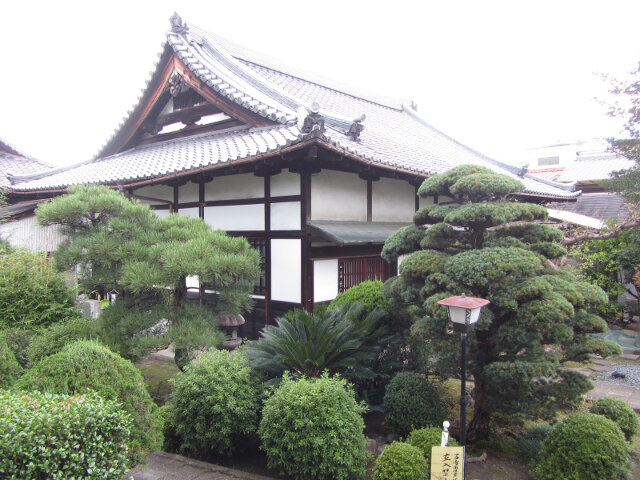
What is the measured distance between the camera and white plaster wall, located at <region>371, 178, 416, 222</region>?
10.6 m

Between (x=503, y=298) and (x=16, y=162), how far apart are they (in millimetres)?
22034

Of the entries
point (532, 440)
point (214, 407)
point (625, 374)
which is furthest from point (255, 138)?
point (625, 374)

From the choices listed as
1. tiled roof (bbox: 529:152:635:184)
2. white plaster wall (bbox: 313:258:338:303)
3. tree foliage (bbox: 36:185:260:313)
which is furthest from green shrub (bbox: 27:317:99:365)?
tiled roof (bbox: 529:152:635:184)

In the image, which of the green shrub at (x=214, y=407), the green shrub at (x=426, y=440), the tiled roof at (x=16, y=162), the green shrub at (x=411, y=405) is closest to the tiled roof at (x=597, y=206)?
the green shrub at (x=411, y=405)

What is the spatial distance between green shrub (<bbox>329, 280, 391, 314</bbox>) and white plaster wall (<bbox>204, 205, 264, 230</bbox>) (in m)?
2.90

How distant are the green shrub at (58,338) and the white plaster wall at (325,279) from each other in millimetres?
4061

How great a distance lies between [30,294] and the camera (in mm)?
7391

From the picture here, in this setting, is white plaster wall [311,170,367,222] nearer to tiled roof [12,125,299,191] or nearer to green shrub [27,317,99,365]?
tiled roof [12,125,299,191]

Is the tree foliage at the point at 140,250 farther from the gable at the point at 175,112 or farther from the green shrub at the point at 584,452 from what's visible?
the gable at the point at 175,112

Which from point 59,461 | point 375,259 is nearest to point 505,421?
point 375,259

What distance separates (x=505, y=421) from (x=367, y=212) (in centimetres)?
538

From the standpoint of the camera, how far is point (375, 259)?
10.7 metres

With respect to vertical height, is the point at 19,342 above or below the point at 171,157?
below

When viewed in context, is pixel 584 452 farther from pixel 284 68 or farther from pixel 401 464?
pixel 284 68
